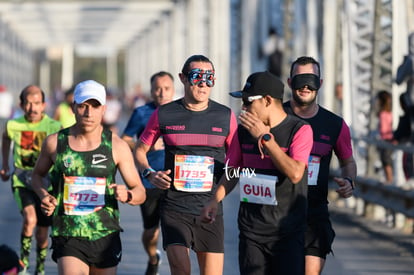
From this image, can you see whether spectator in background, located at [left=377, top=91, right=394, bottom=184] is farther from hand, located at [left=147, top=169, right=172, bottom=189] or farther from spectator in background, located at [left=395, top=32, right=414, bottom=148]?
hand, located at [left=147, top=169, right=172, bottom=189]

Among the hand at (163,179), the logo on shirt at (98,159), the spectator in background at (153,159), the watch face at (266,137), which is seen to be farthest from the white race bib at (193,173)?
the spectator in background at (153,159)

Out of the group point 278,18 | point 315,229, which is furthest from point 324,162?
point 278,18

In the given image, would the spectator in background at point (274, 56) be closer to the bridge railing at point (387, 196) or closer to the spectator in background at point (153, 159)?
the bridge railing at point (387, 196)

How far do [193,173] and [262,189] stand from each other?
137cm

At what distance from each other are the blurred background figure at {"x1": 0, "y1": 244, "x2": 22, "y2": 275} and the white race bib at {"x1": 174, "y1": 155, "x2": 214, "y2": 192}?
2.62 m

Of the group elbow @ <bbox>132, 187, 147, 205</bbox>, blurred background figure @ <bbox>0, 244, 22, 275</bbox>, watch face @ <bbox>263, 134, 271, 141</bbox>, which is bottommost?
blurred background figure @ <bbox>0, 244, 22, 275</bbox>

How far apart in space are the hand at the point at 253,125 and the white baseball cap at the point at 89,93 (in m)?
0.99

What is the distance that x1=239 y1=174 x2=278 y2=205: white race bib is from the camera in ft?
21.6

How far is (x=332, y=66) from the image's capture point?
19.8m

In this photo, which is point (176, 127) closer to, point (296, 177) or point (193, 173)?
point (193, 173)

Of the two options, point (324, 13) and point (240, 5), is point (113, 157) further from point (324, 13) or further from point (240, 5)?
point (240, 5)

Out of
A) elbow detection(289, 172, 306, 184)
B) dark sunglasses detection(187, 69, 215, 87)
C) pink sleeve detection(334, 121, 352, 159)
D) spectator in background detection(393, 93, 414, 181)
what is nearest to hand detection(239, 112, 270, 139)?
elbow detection(289, 172, 306, 184)

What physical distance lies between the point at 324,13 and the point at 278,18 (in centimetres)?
1161

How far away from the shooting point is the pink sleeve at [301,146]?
21.3ft
